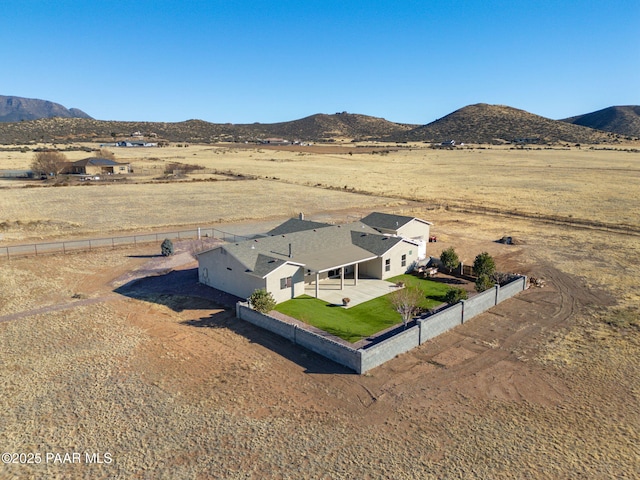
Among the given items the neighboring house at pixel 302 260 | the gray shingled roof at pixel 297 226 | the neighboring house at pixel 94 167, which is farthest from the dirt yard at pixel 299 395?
the neighboring house at pixel 94 167

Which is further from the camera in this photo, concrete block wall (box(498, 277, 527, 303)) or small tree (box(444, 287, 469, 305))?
concrete block wall (box(498, 277, 527, 303))

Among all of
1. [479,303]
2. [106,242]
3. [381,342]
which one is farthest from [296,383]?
[106,242]

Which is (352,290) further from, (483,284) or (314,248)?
(483,284)

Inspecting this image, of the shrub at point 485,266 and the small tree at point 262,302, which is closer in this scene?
the small tree at point 262,302

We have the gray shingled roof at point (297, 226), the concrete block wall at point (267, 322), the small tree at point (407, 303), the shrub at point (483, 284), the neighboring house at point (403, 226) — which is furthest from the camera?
the neighboring house at point (403, 226)

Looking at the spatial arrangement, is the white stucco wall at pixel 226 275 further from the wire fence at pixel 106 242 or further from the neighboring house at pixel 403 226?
the neighboring house at pixel 403 226

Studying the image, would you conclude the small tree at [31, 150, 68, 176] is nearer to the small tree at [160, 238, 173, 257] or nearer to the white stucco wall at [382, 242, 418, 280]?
the small tree at [160, 238, 173, 257]

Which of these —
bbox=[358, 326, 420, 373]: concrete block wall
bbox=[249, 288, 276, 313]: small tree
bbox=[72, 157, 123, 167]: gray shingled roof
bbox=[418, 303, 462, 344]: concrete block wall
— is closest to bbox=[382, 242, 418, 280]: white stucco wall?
bbox=[418, 303, 462, 344]: concrete block wall
